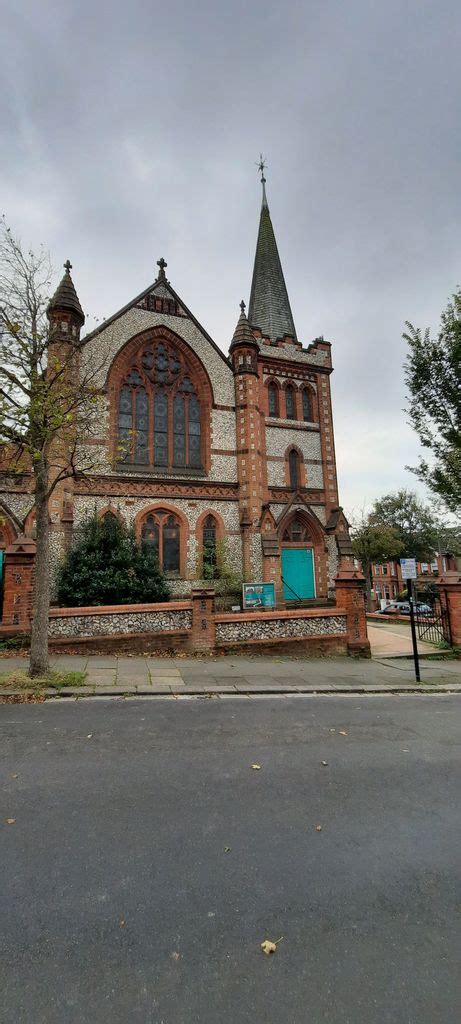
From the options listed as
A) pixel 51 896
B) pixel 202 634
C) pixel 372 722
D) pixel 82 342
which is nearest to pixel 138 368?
pixel 82 342

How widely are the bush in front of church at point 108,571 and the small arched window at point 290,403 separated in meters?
10.9

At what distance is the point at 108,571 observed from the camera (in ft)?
50.9

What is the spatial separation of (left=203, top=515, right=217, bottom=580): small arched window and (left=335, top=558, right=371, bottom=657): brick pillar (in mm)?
7028

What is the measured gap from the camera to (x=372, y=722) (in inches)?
278

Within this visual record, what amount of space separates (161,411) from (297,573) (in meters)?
9.88

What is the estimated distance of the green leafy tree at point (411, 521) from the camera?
50.2 m

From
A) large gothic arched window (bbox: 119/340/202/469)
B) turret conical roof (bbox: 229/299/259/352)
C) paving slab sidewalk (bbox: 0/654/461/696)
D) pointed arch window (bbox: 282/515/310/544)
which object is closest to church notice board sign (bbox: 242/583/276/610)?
paving slab sidewalk (bbox: 0/654/461/696)

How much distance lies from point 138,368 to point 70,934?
804 inches

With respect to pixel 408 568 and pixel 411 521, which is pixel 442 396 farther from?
pixel 411 521

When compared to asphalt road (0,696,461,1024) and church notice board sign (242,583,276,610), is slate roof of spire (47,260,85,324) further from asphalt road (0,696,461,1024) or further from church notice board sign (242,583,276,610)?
asphalt road (0,696,461,1024)

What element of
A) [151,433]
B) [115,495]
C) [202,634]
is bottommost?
[202,634]

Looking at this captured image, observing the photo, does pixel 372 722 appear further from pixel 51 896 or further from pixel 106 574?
pixel 106 574

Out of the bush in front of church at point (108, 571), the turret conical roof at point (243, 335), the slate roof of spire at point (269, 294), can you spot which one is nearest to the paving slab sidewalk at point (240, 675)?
the bush in front of church at point (108, 571)

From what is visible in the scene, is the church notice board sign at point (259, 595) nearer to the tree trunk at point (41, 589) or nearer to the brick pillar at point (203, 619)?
the brick pillar at point (203, 619)
